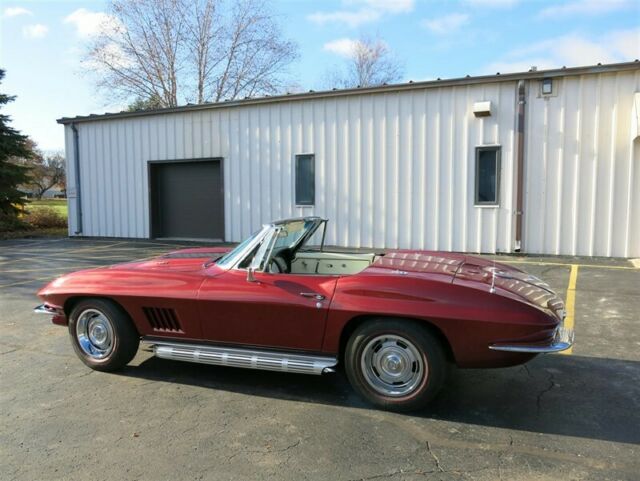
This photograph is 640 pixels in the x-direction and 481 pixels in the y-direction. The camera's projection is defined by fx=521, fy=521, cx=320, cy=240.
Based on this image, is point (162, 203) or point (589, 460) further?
point (162, 203)

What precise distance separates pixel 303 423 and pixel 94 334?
208 cm

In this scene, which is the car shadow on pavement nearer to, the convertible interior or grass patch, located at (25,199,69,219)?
the convertible interior

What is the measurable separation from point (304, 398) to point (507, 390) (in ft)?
5.04

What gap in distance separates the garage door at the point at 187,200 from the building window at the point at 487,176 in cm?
709

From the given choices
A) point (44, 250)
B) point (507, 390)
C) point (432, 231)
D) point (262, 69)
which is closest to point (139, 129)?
point (44, 250)

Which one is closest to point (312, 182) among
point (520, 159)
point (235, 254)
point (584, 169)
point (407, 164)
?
point (407, 164)

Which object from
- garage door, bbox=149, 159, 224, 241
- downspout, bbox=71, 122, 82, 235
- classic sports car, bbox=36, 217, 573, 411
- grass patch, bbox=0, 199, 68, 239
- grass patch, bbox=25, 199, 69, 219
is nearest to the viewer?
classic sports car, bbox=36, 217, 573, 411

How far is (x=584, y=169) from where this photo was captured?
10789 mm

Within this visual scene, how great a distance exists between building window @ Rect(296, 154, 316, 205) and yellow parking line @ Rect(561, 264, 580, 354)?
6.46 metres

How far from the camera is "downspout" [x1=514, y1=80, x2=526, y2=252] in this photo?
1108cm

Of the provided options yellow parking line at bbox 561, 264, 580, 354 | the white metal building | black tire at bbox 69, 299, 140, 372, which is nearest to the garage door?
the white metal building

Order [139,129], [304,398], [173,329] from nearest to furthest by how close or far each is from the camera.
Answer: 1. [304,398]
2. [173,329]
3. [139,129]

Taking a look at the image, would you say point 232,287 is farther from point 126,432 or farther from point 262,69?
point 262,69

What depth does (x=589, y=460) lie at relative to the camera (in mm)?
2912
